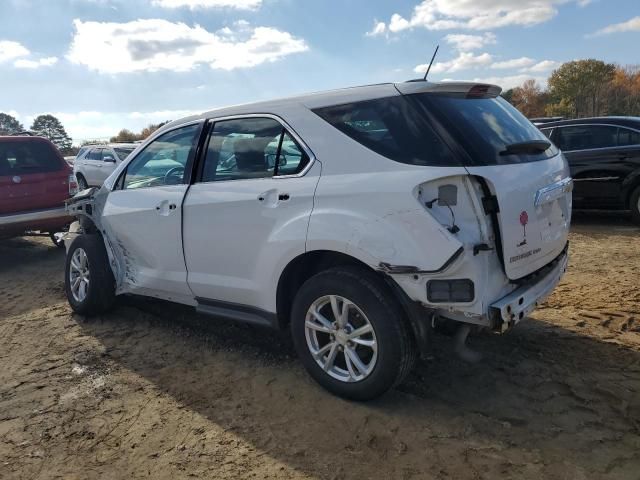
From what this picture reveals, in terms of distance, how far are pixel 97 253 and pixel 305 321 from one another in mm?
2507

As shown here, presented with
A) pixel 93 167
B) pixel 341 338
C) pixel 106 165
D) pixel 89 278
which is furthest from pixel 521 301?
pixel 93 167

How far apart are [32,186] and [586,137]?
8450 millimetres

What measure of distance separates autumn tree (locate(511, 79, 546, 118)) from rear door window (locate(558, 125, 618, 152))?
8101cm

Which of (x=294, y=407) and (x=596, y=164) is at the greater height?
(x=596, y=164)

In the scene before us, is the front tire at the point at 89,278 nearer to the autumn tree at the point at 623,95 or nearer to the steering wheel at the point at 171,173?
the steering wheel at the point at 171,173

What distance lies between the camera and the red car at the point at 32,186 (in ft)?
24.2

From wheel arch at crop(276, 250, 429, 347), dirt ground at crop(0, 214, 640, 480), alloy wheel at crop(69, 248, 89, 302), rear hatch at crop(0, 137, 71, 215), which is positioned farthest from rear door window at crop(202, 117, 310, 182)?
rear hatch at crop(0, 137, 71, 215)

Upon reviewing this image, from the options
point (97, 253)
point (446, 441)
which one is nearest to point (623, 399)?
point (446, 441)

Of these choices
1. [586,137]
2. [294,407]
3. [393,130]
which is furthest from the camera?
[586,137]

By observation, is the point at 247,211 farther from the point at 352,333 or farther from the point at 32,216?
the point at 32,216

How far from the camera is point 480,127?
3.04 meters

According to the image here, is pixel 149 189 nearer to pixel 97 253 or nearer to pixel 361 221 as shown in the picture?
pixel 97 253

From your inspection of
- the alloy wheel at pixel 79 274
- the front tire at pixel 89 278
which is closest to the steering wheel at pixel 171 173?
the front tire at pixel 89 278

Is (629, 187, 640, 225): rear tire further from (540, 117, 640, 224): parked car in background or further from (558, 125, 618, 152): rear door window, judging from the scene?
(558, 125, 618, 152): rear door window
